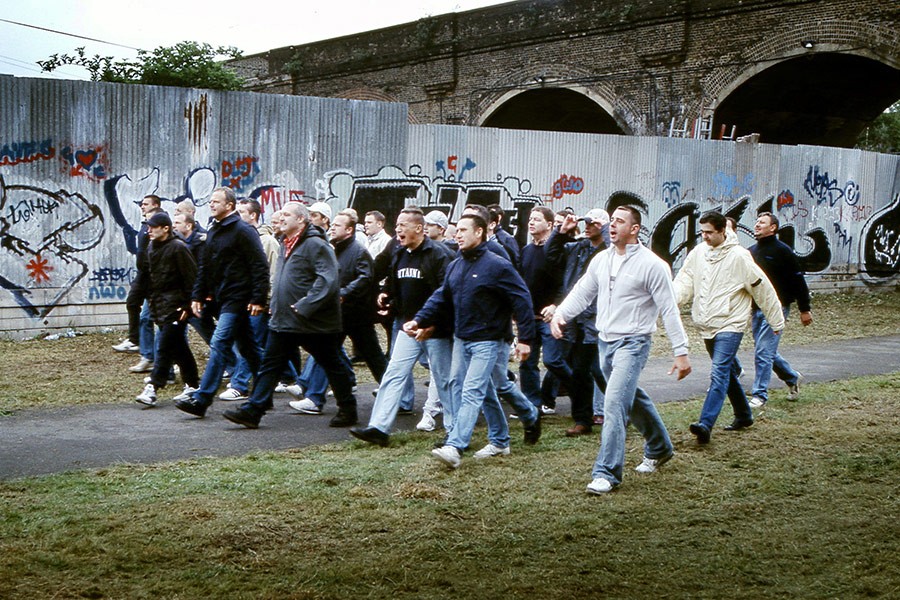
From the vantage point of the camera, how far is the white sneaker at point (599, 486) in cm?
657

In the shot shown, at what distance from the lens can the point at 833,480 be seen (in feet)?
23.3

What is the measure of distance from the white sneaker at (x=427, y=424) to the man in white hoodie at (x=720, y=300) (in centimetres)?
213

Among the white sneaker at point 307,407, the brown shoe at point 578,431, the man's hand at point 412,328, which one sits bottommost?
the white sneaker at point 307,407

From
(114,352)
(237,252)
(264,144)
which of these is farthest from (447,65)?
(237,252)

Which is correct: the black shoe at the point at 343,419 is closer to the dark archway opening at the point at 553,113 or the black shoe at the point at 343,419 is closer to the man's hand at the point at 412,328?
the man's hand at the point at 412,328

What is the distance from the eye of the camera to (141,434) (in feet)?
26.8

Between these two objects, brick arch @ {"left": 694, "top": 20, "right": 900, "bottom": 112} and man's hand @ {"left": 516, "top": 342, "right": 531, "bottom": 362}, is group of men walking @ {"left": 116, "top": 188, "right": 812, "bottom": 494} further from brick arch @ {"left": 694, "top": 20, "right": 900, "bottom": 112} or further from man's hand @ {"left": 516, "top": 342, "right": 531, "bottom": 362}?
brick arch @ {"left": 694, "top": 20, "right": 900, "bottom": 112}

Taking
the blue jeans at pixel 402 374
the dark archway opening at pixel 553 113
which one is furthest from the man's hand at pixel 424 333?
the dark archway opening at pixel 553 113

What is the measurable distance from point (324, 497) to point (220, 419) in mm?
2858

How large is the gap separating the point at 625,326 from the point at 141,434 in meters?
3.93

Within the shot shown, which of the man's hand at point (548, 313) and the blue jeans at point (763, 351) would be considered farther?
the blue jeans at point (763, 351)

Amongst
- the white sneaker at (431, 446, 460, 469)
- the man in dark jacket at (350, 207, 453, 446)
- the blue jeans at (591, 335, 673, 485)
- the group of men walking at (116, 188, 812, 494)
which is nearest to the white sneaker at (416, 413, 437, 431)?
the group of men walking at (116, 188, 812, 494)

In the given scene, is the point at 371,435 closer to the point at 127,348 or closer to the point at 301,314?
the point at 301,314

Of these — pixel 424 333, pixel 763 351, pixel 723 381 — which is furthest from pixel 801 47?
pixel 424 333
